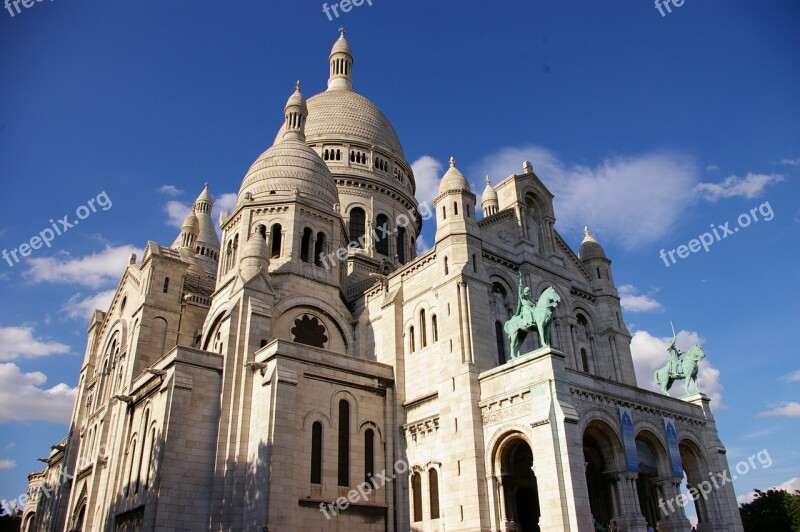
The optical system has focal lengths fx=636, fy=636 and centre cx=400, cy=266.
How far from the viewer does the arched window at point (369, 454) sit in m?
31.4

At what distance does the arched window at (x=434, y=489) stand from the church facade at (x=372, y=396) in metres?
0.09

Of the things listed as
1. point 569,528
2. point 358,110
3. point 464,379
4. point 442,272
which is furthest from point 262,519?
point 358,110

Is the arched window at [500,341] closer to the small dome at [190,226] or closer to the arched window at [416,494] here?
the arched window at [416,494]

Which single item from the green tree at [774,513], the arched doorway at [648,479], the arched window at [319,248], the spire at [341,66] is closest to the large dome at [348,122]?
the spire at [341,66]

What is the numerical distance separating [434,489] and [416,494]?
142 cm

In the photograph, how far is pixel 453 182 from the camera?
3475 centimetres

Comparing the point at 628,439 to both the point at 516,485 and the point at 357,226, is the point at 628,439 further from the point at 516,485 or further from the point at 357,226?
the point at 357,226

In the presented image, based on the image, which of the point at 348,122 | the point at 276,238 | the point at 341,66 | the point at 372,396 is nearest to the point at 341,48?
the point at 341,66

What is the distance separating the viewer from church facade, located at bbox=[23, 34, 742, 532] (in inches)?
1078

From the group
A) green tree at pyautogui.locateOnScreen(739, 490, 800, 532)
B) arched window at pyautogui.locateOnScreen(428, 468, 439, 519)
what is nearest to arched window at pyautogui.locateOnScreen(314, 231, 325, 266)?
arched window at pyautogui.locateOnScreen(428, 468, 439, 519)

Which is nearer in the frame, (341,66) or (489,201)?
(489,201)

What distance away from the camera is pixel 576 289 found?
3891 centimetres

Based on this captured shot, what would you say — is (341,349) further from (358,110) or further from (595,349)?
(358,110)

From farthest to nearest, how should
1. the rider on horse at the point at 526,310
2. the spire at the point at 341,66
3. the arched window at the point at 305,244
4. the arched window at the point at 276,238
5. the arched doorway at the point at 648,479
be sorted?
1. the spire at the point at 341,66
2. the arched window at the point at 305,244
3. the arched window at the point at 276,238
4. the arched doorway at the point at 648,479
5. the rider on horse at the point at 526,310
